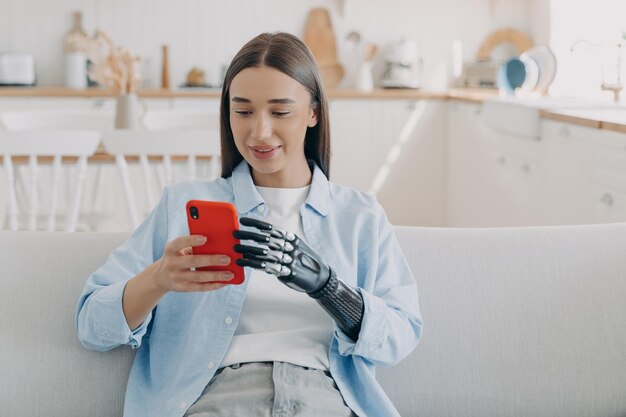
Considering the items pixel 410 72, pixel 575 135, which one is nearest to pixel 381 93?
pixel 410 72

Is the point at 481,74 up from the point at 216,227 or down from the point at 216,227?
up

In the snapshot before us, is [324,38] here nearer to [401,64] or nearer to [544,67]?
[401,64]

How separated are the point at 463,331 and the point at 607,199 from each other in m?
1.66

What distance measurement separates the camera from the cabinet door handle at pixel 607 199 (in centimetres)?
323

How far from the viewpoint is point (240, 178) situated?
1695 millimetres

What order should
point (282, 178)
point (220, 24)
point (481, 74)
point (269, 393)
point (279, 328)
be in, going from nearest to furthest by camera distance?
point (269, 393) → point (279, 328) → point (282, 178) → point (481, 74) → point (220, 24)

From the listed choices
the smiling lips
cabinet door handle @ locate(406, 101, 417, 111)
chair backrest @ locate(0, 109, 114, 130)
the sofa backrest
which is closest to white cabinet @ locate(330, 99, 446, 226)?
cabinet door handle @ locate(406, 101, 417, 111)

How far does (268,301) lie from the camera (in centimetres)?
159

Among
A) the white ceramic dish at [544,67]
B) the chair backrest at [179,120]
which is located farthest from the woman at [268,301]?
the white ceramic dish at [544,67]

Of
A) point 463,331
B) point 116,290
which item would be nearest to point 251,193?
point 116,290

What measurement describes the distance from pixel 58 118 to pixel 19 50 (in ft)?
6.86

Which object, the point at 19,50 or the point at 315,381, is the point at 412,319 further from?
the point at 19,50

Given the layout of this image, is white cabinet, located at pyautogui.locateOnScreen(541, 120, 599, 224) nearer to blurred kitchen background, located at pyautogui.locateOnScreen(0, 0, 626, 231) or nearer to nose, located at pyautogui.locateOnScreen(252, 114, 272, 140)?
blurred kitchen background, located at pyautogui.locateOnScreen(0, 0, 626, 231)

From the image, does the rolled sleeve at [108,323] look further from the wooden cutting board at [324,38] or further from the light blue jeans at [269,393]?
the wooden cutting board at [324,38]
